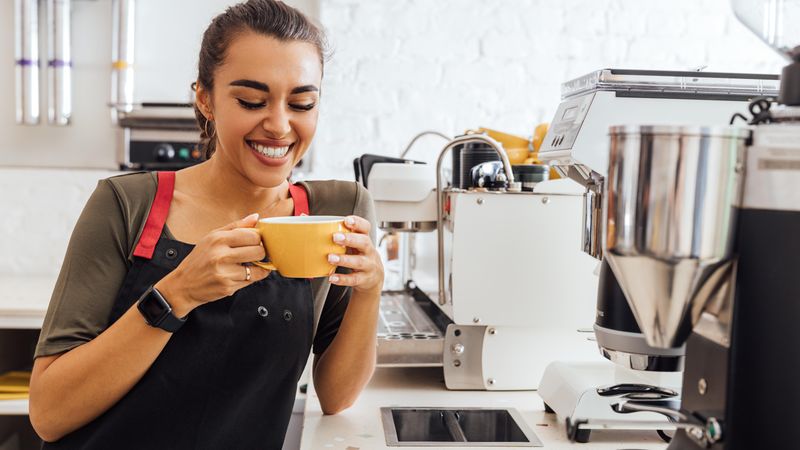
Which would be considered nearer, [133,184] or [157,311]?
[157,311]

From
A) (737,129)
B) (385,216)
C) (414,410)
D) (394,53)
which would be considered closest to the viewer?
(737,129)

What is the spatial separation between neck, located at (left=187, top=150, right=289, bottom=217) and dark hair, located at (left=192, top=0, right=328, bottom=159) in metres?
0.13

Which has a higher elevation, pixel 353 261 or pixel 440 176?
pixel 440 176

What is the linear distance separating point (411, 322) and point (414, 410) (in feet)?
1.21

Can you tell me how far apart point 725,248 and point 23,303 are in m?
1.98

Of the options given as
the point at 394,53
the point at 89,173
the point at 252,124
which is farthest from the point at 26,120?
the point at 252,124

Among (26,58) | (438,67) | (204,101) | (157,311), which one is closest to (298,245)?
(157,311)

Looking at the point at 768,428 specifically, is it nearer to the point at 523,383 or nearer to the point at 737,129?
the point at 737,129

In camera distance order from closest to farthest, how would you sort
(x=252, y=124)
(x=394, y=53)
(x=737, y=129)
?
(x=737, y=129) < (x=252, y=124) < (x=394, y=53)

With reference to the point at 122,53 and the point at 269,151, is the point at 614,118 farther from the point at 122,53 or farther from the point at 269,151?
the point at 122,53

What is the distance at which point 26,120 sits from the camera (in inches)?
103

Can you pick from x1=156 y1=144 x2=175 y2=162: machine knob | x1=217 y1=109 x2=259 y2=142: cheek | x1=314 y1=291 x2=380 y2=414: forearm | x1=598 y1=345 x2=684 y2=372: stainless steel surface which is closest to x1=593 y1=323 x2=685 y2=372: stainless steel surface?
x1=598 y1=345 x2=684 y2=372: stainless steel surface

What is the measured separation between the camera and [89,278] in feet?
3.38

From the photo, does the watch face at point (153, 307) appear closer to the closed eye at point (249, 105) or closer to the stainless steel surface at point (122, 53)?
the closed eye at point (249, 105)
